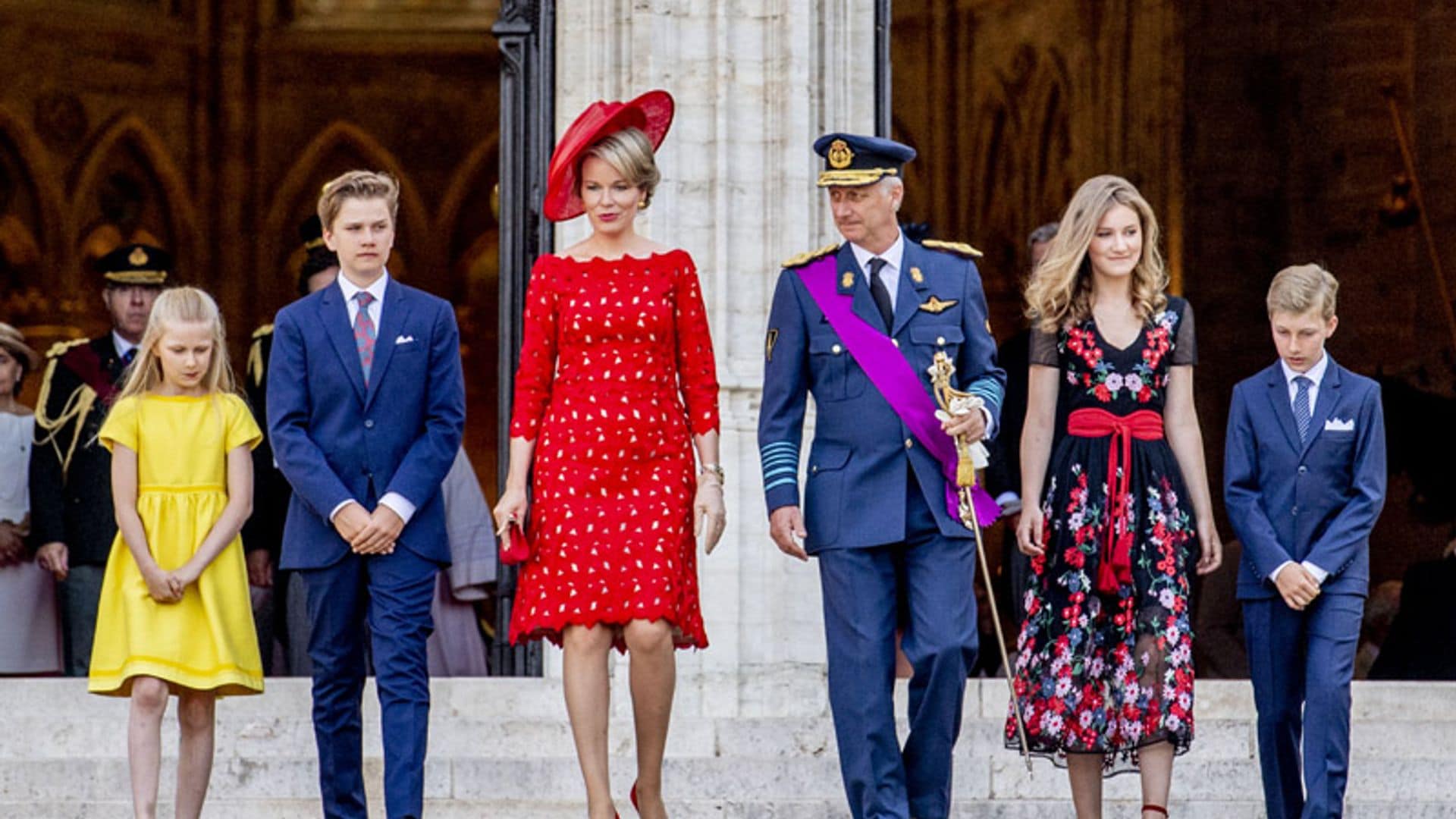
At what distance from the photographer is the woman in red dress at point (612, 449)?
7578 mm

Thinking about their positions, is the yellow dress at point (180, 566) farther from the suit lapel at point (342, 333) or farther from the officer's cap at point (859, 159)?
the officer's cap at point (859, 159)

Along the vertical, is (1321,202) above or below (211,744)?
above

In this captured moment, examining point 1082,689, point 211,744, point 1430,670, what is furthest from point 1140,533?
point 1430,670

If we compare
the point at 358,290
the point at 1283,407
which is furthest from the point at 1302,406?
the point at 358,290

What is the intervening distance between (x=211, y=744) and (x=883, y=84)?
4.18m

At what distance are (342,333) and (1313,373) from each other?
2.76 meters

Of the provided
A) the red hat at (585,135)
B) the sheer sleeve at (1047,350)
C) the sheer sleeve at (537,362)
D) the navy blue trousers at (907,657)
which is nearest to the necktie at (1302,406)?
the sheer sleeve at (1047,350)

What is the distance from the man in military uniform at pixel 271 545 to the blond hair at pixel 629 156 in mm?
3638

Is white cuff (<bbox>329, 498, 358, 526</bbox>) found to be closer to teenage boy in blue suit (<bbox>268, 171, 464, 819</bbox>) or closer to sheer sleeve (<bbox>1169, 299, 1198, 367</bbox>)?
teenage boy in blue suit (<bbox>268, 171, 464, 819</bbox>)

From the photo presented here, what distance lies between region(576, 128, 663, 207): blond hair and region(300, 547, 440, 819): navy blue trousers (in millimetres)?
1170

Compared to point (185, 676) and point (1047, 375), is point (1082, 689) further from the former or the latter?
point (185, 676)

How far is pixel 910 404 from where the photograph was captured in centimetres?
762

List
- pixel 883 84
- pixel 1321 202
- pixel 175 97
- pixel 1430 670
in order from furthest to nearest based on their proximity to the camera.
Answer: pixel 175 97 → pixel 1321 202 → pixel 1430 670 → pixel 883 84

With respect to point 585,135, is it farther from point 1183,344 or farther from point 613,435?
point 1183,344
